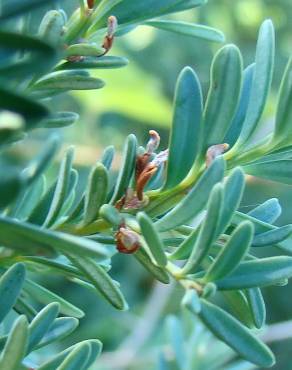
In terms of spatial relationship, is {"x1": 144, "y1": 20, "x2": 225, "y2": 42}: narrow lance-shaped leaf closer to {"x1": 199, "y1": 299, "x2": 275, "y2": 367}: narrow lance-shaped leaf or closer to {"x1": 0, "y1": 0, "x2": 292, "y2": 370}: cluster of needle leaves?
{"x1": 0, "y1": 0, "x2": 292, "y2": 370}: cluster of needle leaves

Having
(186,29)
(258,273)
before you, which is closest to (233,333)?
(258,273)

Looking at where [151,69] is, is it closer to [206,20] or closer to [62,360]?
[206,20]

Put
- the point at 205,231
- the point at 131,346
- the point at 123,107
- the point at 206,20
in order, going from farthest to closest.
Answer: the point at 206,20 < the point at 123,107 < the point at 131,346 < the point at 205,231

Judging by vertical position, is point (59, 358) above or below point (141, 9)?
below

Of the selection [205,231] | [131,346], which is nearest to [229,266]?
[205,231]

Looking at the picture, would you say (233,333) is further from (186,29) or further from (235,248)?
(186,29)

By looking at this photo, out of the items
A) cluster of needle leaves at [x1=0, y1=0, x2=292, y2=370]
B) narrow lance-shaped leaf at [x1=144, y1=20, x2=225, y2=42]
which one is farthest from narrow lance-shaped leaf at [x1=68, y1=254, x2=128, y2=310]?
narrow lance-shaped leaf at [x1=144, y1=20, x2=225, y2=42]

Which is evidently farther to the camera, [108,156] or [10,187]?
[108,156]
